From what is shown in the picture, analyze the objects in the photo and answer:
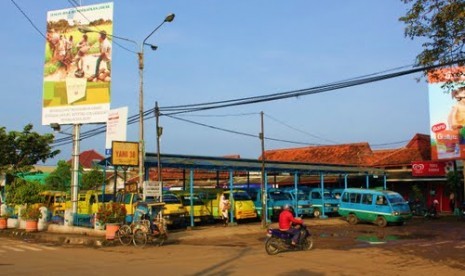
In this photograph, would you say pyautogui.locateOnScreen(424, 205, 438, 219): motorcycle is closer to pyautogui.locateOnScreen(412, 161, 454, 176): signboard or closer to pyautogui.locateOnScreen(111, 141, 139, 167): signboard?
pyautogui.locateOnScreen(412, 161, 454, 176): signboard

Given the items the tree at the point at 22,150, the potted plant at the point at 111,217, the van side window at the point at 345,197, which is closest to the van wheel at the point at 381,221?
the van side window at the point at 345,197

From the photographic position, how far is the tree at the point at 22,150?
36375 millimetres

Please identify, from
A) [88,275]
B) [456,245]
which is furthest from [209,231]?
[88,275]

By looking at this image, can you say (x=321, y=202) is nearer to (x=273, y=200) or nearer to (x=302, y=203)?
(x=302, y=203)

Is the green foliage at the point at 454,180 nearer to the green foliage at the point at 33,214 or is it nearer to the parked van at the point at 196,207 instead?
the parked van at the point at 196,207

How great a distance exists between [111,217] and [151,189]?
192 centimetres

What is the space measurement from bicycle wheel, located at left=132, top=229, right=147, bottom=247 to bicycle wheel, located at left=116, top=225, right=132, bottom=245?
0.42 m

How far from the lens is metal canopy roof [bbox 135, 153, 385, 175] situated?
2674 cm

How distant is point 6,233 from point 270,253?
17.1 meters

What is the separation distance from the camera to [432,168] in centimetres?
3869

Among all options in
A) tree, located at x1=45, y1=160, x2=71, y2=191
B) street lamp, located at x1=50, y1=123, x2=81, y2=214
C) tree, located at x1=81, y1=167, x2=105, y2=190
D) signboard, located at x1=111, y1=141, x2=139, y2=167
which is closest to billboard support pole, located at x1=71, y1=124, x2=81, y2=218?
street lamp, located at x1=50, y1=123, x2=81, y2=214

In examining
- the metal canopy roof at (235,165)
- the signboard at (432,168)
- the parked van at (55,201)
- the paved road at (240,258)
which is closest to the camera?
the paved road at (240,258)

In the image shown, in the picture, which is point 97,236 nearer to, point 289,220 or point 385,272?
point 289,220

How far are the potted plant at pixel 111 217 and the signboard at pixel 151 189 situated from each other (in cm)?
116
